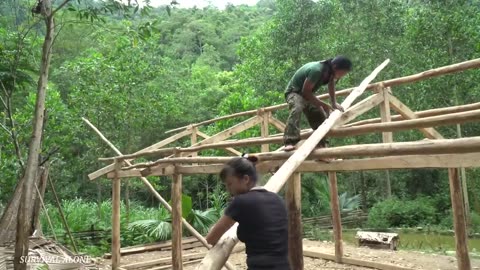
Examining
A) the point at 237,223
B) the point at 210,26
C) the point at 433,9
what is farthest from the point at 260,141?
the point at 210,26

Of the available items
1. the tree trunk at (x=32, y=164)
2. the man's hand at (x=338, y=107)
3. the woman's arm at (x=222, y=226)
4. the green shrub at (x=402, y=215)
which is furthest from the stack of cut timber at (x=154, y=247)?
the woman's arm at (x=222, y=226)

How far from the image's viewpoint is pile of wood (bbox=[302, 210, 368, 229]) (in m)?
13.6

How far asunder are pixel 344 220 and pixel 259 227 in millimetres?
12773

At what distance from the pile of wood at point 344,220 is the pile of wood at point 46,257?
315 inches

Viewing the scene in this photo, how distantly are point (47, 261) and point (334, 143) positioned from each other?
10.3 meters

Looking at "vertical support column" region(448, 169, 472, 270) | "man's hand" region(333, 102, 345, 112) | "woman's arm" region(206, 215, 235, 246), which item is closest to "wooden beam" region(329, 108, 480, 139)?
"man's hand" region(333, 102, 345, 112)

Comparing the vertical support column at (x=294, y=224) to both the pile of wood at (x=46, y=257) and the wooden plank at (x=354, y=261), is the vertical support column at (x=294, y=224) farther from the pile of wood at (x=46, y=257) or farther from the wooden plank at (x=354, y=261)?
the pile of wood at (x=46, y=257)

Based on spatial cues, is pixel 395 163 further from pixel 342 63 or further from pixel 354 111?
pixel 342 63

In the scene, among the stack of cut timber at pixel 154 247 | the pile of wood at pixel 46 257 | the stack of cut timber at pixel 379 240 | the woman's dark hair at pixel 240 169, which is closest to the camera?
the woman's dark hair at pixel 240 169

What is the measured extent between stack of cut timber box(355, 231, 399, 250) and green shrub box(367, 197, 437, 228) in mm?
4282

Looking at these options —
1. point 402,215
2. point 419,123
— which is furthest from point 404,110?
point 402,215

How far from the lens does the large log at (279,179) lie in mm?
2119

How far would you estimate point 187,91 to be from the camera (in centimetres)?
1947

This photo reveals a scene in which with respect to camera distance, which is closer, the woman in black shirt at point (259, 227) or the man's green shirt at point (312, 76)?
the woman in black shirt at point (259, 227)
